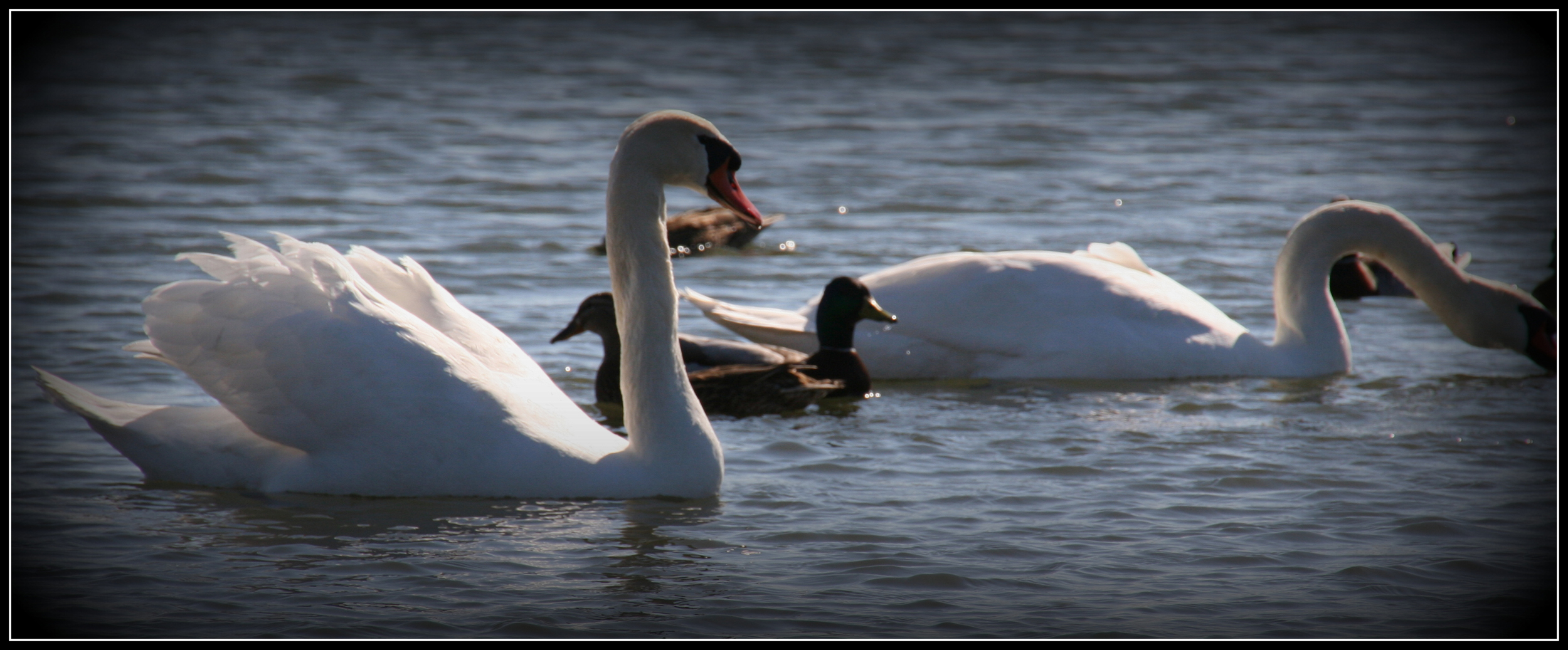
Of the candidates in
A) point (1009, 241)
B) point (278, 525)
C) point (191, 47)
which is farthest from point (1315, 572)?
point (191, 47)

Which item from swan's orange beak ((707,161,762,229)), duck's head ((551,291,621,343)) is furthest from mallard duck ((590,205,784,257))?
swan's orange beak ((707,161,762,229))

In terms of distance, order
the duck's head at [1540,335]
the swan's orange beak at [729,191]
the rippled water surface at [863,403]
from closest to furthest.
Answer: the rippled water surface at [863,403] < the swan's orange beak at [729,191] < the duck's head at [1540,335]

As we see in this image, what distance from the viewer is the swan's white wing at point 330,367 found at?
4.76 meters

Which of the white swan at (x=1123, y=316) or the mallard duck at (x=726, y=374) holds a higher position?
the white swan at (x=1123, y=316)

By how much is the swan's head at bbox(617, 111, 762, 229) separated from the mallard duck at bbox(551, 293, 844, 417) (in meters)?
1.79

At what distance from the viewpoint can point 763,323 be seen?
25.7 ft

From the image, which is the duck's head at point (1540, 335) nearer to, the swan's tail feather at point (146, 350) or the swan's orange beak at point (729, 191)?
the swan's orange beak at point (729, 191)

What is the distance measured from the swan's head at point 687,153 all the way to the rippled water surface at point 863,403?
112 centimetres

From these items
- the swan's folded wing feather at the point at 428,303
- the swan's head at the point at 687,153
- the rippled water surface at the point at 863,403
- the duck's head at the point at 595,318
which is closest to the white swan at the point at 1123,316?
the rippled water surface at the point at 863,403

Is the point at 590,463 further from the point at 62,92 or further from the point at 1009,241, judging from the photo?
the point at 62,92

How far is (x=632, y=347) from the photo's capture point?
5105 millimetres

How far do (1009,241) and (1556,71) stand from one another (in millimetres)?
5645

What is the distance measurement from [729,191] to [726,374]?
216 centimetres

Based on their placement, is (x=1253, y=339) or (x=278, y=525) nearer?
(x=278, y=525)
